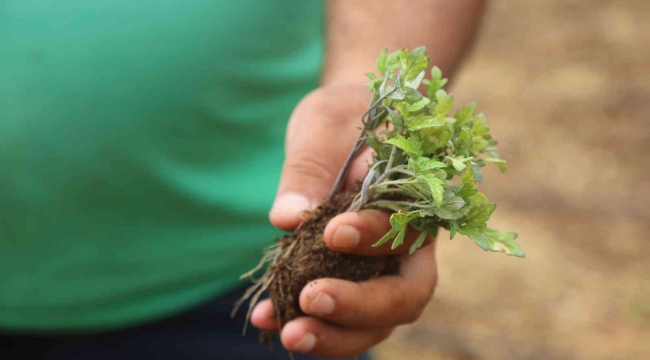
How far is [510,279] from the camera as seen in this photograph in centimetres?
412

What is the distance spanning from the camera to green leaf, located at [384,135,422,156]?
1.30 meters

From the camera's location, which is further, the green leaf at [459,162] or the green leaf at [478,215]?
the green leaf at [478,215]

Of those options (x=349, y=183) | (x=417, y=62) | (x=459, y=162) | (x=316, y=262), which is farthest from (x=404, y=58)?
(x=316, y=262)

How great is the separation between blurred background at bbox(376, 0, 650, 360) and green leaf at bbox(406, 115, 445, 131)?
2.64m

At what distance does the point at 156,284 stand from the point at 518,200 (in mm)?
3073

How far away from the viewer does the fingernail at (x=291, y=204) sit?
1.67m

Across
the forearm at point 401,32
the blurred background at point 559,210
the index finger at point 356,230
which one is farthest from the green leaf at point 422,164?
the blurred background at point 559,210

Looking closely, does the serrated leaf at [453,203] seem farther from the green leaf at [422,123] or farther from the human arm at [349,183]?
the human arm at [349,183]

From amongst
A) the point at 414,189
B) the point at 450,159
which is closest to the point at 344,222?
the point at 414,189

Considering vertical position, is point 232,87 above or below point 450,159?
above

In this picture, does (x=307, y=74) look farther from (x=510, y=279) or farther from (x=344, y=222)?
(x=510, y=279)

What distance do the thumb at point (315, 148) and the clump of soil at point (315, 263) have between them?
0.04 m

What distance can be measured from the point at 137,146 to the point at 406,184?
894 mm

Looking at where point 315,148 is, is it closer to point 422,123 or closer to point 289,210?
point 289,210
